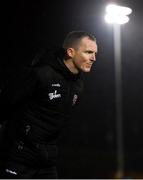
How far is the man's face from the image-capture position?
3.33 meters

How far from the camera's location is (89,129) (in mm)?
54469

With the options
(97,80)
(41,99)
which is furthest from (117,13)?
(97,80)

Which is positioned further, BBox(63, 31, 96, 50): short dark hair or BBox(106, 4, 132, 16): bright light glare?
BBox(106, 4, 132, 16): bright light glare

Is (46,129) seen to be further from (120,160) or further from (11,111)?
(120,160)

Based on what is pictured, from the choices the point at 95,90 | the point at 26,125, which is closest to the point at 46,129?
the point at 26,125

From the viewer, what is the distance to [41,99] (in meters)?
3.21

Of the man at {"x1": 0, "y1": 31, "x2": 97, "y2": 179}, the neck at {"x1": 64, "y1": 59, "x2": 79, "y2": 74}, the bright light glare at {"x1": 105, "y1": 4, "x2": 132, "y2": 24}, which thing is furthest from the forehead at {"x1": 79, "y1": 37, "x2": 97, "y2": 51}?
the bright light glare at {"x1": 105, "y1": 4, "x2": 132, "y2": 24}

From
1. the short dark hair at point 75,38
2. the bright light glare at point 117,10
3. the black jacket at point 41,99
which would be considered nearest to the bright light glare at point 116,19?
the bright light glare at point 117,10

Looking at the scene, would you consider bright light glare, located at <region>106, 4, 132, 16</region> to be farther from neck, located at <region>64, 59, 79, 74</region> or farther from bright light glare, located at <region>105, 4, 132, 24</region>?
neck, located at <region>64, 59, 79, 74</region>

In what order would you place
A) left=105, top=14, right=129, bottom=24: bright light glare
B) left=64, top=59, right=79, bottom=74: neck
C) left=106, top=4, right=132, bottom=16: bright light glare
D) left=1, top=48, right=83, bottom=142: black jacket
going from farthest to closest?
1. left=105, top=14, right=129, bottom=24: bright light glare
2. left=106, top=4, right=132, bottom=16: bright light glare
3. left=64, top=59, right=79, bottom=74: neck
4. left=1, top=48, right=83, bottom=142: black jacket

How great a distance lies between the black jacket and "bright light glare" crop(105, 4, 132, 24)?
1101 cm

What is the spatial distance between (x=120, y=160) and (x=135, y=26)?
18.1 metres

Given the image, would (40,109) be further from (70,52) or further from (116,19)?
(116,19)

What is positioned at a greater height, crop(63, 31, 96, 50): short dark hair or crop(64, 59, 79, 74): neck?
crop(63, 31, 96, 50): short dark hair
